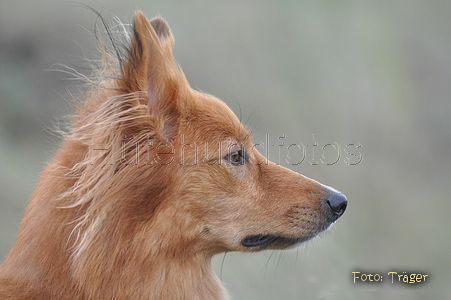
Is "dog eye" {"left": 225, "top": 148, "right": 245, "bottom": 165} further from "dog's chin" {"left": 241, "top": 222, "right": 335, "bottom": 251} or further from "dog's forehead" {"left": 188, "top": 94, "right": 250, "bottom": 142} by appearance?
"dog's chin" {"left": 241, "top": 222, "right": 335, "bottom": 251}

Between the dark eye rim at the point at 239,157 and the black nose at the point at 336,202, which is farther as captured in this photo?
the black nose at the point at 336,202

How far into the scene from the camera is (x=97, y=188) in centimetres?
270

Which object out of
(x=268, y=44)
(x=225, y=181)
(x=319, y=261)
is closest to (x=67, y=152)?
(x=225, y=181)

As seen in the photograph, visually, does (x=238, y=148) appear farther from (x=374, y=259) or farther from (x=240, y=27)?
(x=240, y=27)

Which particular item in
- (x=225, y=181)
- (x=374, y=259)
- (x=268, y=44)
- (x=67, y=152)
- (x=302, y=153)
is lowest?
(x=374, y=259)

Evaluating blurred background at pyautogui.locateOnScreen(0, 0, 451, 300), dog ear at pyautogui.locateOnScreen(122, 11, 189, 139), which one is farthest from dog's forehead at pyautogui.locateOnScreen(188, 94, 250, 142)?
blurred background at pyautogui.locateOnScreen(0, 0, 451, 300)

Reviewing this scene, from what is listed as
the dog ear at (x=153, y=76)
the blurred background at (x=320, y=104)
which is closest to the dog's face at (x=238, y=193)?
the dog ear at (x=153, y=76)

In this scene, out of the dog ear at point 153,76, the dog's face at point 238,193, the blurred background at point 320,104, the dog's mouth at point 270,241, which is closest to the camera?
the dog ear at point 153,76

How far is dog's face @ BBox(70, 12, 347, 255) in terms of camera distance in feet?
9.02

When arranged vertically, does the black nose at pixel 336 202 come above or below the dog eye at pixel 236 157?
below

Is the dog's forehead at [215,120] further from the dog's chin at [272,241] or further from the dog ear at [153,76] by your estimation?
the dog's chin at [272,241]

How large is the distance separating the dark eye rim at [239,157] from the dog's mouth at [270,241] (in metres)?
0.52

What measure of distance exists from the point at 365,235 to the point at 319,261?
1922 mm

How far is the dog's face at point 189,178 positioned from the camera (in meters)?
2.75
